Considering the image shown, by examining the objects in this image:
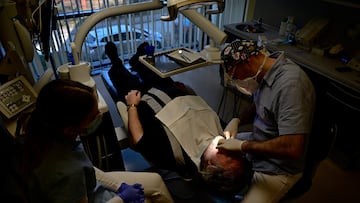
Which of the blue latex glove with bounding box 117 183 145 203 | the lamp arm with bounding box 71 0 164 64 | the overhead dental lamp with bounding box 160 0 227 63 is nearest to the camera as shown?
the overhead dental lamp with bounding box 160 0 227 63

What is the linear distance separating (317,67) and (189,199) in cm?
139

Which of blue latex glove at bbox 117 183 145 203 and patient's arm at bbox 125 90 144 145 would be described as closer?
blue latex glove at bbox 117 183 145 203

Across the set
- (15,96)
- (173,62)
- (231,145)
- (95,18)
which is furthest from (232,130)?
(15,96)

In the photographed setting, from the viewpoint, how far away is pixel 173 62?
1.70 m

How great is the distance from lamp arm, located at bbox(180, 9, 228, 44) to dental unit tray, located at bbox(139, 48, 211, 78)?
30 centimetres

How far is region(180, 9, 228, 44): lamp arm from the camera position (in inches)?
52.6

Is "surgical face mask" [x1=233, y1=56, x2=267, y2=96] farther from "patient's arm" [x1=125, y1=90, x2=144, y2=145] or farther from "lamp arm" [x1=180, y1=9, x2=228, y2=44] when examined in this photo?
"patient's arm" [x1=125, y1=90, x2=144, y2=145]

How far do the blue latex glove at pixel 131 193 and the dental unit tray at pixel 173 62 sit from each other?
0.64 m

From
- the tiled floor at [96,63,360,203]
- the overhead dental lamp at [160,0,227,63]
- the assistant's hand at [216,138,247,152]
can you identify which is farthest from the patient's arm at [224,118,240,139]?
the tiled floor at [96,63,360,203]

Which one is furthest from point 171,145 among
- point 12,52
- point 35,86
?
point 12,52

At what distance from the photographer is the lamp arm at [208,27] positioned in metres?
1.34

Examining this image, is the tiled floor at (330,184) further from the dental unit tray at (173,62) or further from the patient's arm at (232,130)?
the dental unit tray at (173,62)

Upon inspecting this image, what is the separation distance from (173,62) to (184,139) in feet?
1.64

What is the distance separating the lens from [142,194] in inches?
49.8
